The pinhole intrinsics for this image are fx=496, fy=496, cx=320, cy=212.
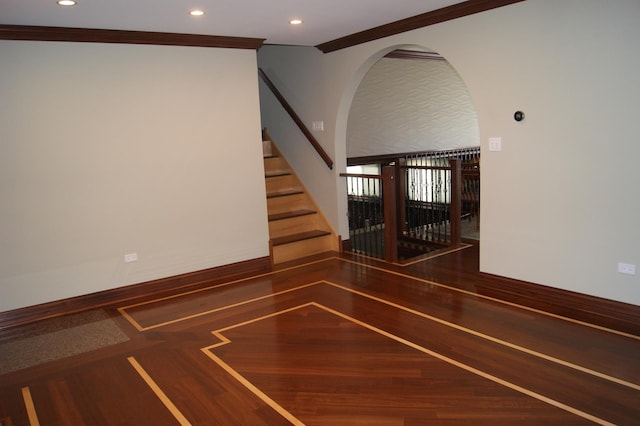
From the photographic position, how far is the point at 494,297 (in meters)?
4.22

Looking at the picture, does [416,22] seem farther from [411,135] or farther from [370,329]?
[411,135]

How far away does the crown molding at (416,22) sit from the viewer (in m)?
3.97

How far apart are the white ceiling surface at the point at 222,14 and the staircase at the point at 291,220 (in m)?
2.08

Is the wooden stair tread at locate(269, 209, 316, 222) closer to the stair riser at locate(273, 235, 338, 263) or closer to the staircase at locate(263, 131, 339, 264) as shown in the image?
the staircase at locate(263, 131, 339, 264)

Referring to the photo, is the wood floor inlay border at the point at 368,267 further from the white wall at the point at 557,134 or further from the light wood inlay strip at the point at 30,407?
the light wood inlay strip at the point at 30,407

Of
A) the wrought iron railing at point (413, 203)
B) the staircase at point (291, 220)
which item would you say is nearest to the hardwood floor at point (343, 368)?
the wrought iron railing at point (413, 203)

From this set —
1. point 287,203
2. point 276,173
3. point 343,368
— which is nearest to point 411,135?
point 276,173

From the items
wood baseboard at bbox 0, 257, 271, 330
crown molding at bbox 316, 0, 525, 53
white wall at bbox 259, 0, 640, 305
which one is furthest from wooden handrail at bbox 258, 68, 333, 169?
white wall at bbox 259, 0, 640, 305

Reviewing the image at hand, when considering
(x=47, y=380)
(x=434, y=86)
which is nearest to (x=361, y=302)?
(x=47, y=380)

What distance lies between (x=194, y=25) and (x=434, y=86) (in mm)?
4556

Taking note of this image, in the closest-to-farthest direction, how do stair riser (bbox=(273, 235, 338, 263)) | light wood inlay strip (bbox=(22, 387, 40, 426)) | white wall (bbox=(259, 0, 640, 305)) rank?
light wood inlay strip (bbox=(22, 387, 40, 426)) → white wall (bbox=(259, 0, 640, 305)) → stair riser (bbox=(273, 235, 338, 263))

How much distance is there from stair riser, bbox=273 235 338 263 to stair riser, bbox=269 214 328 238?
245mm

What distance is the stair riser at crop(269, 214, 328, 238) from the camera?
589 centimetres

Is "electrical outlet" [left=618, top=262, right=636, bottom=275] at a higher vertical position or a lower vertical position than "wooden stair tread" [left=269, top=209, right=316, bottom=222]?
lower
